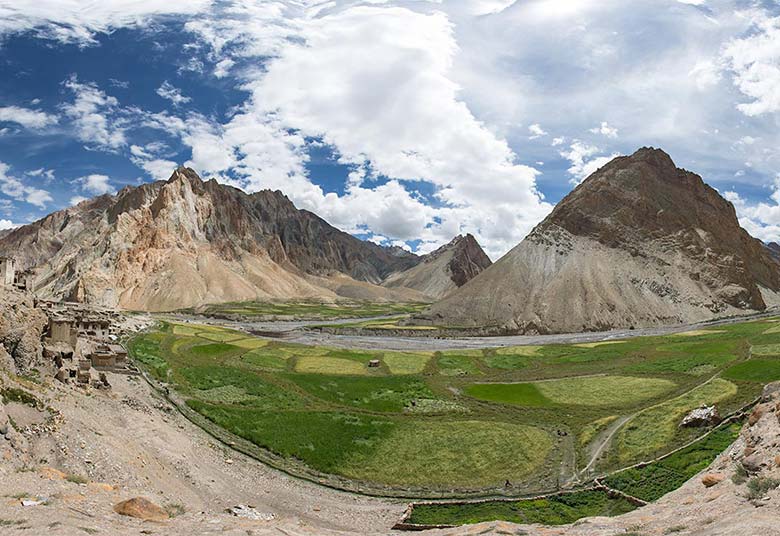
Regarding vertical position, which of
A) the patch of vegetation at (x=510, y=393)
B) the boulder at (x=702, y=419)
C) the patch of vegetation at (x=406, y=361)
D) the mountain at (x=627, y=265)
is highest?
the mountain at (x=627, y=265)

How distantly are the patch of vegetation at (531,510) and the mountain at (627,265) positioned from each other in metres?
104

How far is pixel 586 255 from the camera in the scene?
154000 mm

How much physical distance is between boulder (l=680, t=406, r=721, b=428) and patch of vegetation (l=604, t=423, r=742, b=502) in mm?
2452

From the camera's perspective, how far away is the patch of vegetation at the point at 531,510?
29812 mm

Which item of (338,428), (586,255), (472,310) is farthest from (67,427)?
(586,255)

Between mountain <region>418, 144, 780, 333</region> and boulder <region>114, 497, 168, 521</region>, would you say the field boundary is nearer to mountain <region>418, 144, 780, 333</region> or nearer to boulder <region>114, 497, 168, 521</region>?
boulder <region>114, 497, 168, 521</region>

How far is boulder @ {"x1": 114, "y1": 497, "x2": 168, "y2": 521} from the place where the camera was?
58.0 feet

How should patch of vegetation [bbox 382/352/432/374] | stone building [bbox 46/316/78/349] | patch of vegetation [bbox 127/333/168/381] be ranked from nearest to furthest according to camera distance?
stone building [bbox 46/316/78/349] < patch of vegetation [bbox 127/333/168/381] < patch of vegetation [bbox 382/352/432/374]

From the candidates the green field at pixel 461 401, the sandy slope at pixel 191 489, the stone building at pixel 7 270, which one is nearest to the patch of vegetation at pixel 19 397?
the sandy slope at pixel 191 489

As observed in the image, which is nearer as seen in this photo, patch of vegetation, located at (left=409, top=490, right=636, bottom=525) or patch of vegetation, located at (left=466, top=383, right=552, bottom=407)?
patch of vegetation, located at (left=409, top=490, right=636, bottom=525)

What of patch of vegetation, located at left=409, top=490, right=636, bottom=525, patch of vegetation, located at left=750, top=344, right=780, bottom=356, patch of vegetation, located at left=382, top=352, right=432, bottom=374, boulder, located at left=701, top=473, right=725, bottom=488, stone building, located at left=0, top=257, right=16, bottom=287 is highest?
stone building, located at left=0, top=257, right=16, bottom=287

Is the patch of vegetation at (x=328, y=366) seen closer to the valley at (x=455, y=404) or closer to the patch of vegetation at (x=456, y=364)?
the valley at (x=455, y=404)

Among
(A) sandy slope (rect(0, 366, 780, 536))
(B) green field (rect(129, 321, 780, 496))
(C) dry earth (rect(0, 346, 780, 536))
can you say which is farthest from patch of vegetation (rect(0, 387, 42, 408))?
(B) green field (rect(129, 321, 780, 496))

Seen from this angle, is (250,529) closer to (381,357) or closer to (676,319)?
(381,357)
